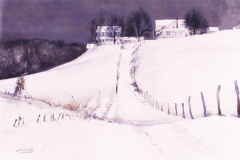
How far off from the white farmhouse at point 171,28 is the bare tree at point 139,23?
16 cm

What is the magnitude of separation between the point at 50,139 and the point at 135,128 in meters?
1.06

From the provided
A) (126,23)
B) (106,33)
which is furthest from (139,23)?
(106,33)

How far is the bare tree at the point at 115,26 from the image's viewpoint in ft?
15.4

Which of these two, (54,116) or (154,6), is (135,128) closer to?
(54,116)

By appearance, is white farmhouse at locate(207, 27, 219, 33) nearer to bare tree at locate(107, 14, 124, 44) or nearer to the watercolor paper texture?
the watercolor paper texture

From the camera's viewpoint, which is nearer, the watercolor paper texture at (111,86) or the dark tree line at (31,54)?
the watercolor paper texture at (111,86)

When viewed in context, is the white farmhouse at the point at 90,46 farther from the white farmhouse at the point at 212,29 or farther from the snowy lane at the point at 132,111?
the white farmhouse at the point at 212,29

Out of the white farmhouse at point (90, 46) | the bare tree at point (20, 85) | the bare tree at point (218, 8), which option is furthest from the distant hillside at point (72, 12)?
the bare tree at point (20, 85)

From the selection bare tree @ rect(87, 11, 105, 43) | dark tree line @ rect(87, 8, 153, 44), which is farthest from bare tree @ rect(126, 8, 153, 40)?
bare tree @ rect(87, 11, 105, 43)

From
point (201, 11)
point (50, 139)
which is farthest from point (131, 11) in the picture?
point (50, 139)

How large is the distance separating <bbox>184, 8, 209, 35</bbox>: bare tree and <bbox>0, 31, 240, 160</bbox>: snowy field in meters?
0.26

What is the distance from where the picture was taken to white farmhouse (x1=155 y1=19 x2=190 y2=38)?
4941mm

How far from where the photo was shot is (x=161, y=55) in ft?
19.0
